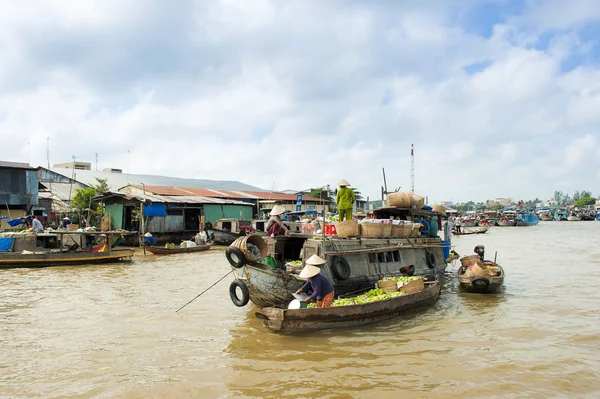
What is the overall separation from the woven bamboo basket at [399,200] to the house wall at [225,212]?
19066 millimetres

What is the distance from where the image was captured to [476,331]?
8.52 metres

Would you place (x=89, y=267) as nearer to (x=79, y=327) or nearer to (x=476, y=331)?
(x=79, y=327)

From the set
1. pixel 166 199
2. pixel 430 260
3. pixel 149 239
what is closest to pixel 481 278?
pixel 430 260

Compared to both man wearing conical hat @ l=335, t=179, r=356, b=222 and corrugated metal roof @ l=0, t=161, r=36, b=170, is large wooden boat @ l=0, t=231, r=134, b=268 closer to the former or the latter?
corrugated metal roof @ l=0, t=161, r=36, b=170

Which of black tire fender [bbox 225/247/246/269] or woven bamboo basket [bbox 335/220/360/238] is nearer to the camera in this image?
black tire fender [bbox 225/247/246/269]

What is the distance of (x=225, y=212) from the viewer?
31328mm

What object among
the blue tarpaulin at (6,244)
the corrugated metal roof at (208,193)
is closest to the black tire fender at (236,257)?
the blue tarpaulin at (6,244)

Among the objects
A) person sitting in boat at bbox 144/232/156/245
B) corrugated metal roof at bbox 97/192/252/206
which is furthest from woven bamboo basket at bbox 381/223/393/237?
corrugated metal roof at bbox 97/192/252/206

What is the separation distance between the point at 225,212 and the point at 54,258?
1537 cm

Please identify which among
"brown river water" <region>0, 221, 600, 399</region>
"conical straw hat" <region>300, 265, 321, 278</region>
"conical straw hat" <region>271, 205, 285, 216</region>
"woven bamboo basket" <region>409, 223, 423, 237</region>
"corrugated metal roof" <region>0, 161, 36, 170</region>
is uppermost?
"corrugated metal roof" <region>0, 161, 36, 170</region>

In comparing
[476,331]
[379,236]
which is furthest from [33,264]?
[476,331]

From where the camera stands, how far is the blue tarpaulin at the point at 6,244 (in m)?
16.9

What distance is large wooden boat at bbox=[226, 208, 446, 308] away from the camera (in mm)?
8562

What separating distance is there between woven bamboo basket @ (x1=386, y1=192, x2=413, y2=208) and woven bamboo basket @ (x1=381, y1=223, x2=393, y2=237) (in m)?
1.82
